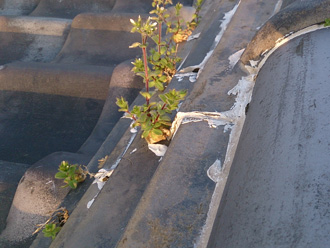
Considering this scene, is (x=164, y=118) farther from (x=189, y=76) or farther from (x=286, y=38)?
(x=286, y=38)

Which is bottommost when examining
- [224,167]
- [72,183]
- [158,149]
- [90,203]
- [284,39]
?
[72,183]

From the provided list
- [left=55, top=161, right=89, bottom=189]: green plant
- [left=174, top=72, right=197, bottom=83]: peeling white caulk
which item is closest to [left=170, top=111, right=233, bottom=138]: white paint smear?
[left=174, top=72, right=197, bottom=83]: peeling white caulk

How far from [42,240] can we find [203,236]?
1015 millimetres

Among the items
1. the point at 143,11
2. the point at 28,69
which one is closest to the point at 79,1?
the point at 143,11

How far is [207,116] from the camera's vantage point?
130 centimetres

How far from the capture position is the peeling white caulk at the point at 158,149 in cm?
141

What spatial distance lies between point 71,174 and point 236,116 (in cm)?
90

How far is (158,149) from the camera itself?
1417mm

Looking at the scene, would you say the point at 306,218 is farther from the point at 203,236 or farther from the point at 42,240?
the point at 42,240

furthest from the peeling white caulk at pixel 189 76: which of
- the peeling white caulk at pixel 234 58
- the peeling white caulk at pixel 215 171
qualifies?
the peeling white caulk at pixel 215 171

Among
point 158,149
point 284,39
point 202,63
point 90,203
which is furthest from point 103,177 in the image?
point 284,39

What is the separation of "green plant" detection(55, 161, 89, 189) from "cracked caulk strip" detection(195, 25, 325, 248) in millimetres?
825

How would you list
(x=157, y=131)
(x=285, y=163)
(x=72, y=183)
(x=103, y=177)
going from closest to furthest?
(x=285, y=163), (x=157, y=131), (x=103, y=177), (x=72, y=183)

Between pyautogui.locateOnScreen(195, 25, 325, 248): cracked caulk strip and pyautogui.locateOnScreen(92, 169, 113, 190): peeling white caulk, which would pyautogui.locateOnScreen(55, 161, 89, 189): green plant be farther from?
pyautogui.locateOnScreen(195, 25, 325, 248): cracked caulk strip
